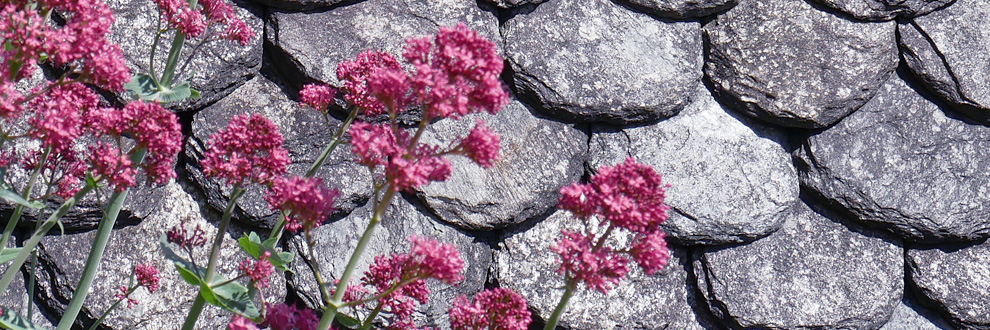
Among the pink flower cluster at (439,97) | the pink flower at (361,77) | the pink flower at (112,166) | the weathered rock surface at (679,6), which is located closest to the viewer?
the pink flower cluster at (439,97)

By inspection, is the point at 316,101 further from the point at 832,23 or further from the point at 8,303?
the point at 832,23

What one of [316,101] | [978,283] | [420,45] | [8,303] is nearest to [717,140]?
[978,283]

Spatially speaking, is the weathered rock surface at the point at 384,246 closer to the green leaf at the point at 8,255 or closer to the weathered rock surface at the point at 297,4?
the weathered rock surface at the point at 297,4

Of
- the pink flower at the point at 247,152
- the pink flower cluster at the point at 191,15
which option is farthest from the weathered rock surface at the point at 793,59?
the pink flower at the point at 247,152

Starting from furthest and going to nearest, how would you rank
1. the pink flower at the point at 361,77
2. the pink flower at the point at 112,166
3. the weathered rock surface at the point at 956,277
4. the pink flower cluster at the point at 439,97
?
the weathered rock surface at the point at 956,277 → the pink flower at the point at 361,77 → the pink flower at the point at 112,166 → the pink flower cluster at the point at 439,97

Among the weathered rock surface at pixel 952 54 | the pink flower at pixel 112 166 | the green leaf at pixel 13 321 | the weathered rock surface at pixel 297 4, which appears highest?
the weathered rock surface at pixel 952 54

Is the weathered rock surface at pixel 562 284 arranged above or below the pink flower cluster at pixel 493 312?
above

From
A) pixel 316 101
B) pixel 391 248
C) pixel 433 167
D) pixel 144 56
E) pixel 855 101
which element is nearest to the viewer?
pixel 433 167

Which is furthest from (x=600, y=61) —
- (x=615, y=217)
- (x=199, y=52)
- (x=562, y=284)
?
(x=615, y=217)
